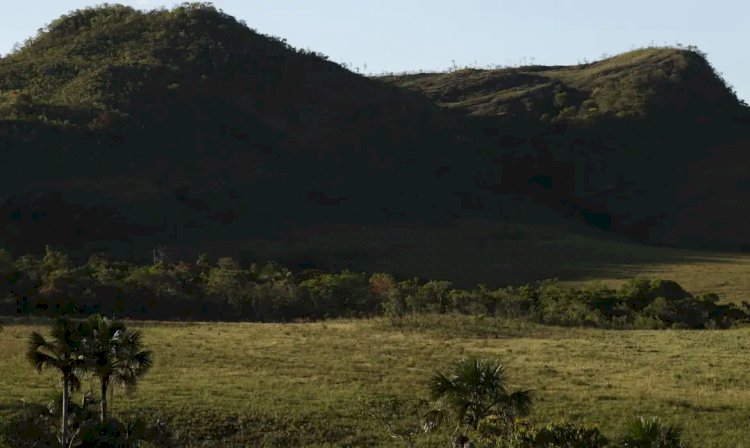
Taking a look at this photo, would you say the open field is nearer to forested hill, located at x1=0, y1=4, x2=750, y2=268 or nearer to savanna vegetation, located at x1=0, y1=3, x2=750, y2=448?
savanna vegetation, located at x1=0, y1=3, x2=750, y2=448

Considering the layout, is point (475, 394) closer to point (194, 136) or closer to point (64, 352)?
point (64, 352)

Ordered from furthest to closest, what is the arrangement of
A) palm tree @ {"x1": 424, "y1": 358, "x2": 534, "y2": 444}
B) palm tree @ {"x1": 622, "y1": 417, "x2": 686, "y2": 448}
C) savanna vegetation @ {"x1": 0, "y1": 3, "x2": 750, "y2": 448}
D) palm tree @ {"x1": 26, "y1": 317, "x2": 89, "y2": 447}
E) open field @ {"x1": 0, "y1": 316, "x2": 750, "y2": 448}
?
1. open field @ {"x1": 0, "y1": 316, "x2": 750, "y2": 448}
2. savanna vegetation @ {"x1": 0, "y1": 3, "x2": 750, "y2": 448}
3. palm tree @ {"x1": 26, "y1": 317, "x2": 89, "y2": 447}
4. palm tree @ {"x1": 424, "y1": 358, "x2": 534, "y2": 444}
5. palm tree @ {"x1": 622, "y1": 417, "x2": 686, "y2": 448}

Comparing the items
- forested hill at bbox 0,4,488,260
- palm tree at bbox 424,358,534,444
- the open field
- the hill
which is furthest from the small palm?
the hill

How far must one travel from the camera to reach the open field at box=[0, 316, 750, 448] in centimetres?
2916

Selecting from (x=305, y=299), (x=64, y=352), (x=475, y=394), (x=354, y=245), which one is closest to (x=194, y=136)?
(x=354, y=245)

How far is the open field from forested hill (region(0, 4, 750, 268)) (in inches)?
1703

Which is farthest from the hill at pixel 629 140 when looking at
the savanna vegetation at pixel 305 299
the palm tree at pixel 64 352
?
the palm tree at pixel 64 352

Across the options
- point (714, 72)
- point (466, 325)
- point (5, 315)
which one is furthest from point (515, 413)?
point (714, 72)

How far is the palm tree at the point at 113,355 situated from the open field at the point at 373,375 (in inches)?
163

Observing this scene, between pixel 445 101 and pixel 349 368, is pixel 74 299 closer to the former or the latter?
pixel 349 368

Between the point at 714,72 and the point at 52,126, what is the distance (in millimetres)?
84667

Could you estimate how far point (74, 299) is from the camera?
53.8 m

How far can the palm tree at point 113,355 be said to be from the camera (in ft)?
78.1

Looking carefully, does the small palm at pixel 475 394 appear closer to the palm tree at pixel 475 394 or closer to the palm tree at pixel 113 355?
the palm tree at pixel 475 394
